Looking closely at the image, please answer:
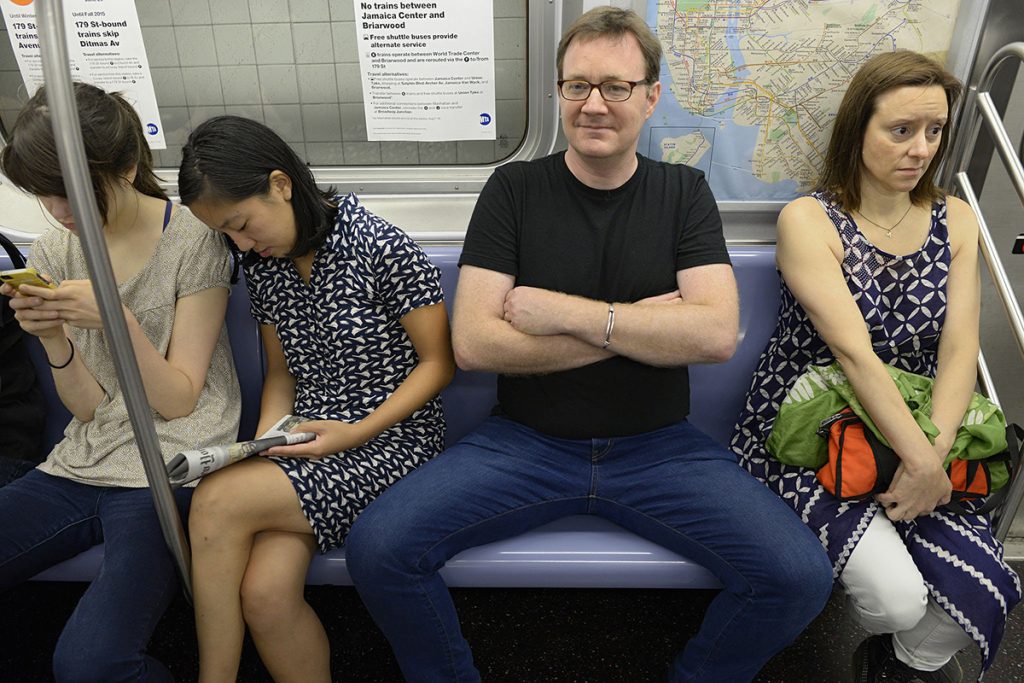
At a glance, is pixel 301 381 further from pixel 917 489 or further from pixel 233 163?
pixel 917 489

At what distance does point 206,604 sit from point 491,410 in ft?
3.28

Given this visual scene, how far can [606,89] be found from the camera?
1751 millimetres

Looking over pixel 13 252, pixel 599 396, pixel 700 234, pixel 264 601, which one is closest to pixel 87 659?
pixel 264 601

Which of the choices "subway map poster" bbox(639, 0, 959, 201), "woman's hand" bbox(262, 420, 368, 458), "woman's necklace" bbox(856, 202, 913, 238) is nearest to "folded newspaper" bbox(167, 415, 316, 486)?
"woman's hand" bbox(262, 420, 368, 458)

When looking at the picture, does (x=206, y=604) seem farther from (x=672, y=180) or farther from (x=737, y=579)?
(x=672, y=180)

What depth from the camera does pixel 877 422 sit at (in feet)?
5.77

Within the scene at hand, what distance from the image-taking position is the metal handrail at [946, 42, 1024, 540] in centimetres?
196

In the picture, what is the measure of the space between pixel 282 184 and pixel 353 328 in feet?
1.31

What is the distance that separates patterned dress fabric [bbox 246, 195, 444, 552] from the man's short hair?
715 millimetres

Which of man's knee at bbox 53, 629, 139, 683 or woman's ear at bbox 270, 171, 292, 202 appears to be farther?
woman's ear at bbox 270, 171, 292, 202

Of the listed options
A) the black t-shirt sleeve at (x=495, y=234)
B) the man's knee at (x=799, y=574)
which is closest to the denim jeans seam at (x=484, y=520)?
the man's knee at (x=799, y=574)

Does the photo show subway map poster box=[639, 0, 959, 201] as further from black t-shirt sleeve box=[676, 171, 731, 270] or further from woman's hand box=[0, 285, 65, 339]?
woman's hand box=[0, 285, 65, 339]

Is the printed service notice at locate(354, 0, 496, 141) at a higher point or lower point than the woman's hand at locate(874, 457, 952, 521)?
higher

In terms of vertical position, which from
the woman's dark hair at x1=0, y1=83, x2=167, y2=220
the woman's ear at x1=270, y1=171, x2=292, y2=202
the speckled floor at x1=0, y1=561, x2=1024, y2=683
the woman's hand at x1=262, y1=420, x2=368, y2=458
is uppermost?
the woman's dark hair at x1=0, y1=83, x2=167, y2=220
